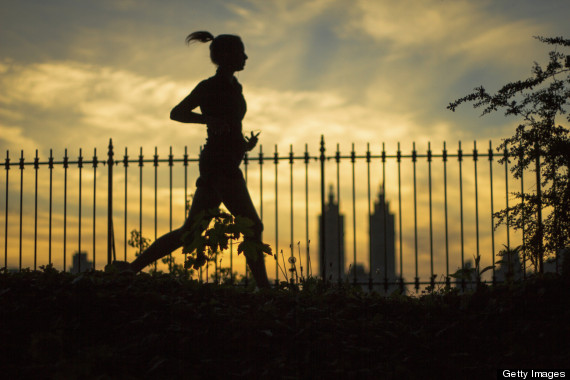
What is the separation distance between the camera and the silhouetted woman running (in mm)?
6051

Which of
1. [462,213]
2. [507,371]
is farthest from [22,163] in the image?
[507,371]

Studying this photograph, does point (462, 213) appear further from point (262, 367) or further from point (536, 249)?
point (262, 367)

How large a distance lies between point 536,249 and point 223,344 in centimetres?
436

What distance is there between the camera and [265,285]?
6020 millimetres

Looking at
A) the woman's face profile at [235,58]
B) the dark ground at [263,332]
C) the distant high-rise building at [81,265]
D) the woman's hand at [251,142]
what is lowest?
the dark ground at [263,332]

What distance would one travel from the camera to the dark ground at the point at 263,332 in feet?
12.3

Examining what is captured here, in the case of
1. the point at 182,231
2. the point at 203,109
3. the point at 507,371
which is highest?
the point at 203,109

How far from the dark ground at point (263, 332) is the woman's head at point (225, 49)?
229 centimetres

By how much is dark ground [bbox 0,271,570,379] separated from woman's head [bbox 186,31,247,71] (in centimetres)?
229

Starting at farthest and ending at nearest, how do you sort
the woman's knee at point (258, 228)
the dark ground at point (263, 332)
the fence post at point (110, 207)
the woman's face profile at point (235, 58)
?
the fence post at point (110, 207) < the woman's face profile at point (235, 58) < the woman's knee at point (258, 228) < the dark ground at point (263, 332)

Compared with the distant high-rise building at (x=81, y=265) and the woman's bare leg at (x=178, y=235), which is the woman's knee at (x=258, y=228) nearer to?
the woman's bare leg at (x=178, y=235)

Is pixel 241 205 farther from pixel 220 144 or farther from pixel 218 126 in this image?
pixel 218 126

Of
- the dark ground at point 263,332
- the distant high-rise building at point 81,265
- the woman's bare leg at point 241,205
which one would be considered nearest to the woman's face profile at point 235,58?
the woman's bare leg at point 241,205

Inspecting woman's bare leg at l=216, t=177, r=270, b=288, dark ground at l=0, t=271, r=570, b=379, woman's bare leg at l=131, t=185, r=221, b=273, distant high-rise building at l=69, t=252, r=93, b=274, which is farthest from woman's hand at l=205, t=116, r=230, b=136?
distant high-rise building at l=69, t=252, r=93, b=274
